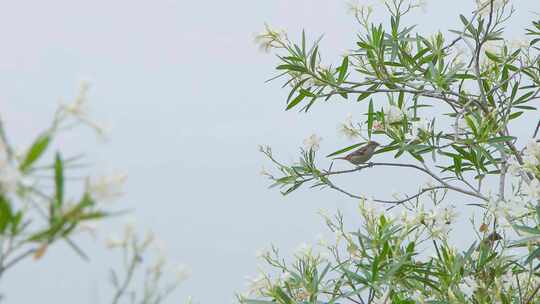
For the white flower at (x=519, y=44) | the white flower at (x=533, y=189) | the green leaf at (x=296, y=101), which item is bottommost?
the white flower at (x=533, y=189)

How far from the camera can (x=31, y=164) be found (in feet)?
2.30

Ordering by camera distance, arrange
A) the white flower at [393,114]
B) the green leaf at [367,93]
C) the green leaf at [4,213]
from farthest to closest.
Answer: the green leaf at [367,93], the white flower at [393,114], the green leaf at [4,213]

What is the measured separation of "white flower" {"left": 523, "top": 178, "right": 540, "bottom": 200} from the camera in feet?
5.62

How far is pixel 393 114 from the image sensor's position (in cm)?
242

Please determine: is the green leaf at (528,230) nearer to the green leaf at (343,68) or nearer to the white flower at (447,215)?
the white flower at (447,215)

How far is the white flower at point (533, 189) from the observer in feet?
5.62

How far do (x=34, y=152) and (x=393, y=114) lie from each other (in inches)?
73.4

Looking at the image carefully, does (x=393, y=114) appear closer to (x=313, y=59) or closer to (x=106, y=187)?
(x=313, y=59)

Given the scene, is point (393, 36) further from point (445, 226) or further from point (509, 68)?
point (445, 226)

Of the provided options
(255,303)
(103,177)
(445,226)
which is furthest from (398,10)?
(103,177)

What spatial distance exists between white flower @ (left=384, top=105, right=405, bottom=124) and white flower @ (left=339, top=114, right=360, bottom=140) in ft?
0.54

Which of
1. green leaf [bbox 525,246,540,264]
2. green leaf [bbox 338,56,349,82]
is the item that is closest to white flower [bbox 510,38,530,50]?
green leaf [bbox 338,56,349,82]

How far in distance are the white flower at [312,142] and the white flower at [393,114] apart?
30cm

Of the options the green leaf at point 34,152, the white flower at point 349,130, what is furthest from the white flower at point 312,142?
the green leaf at point 34,152
